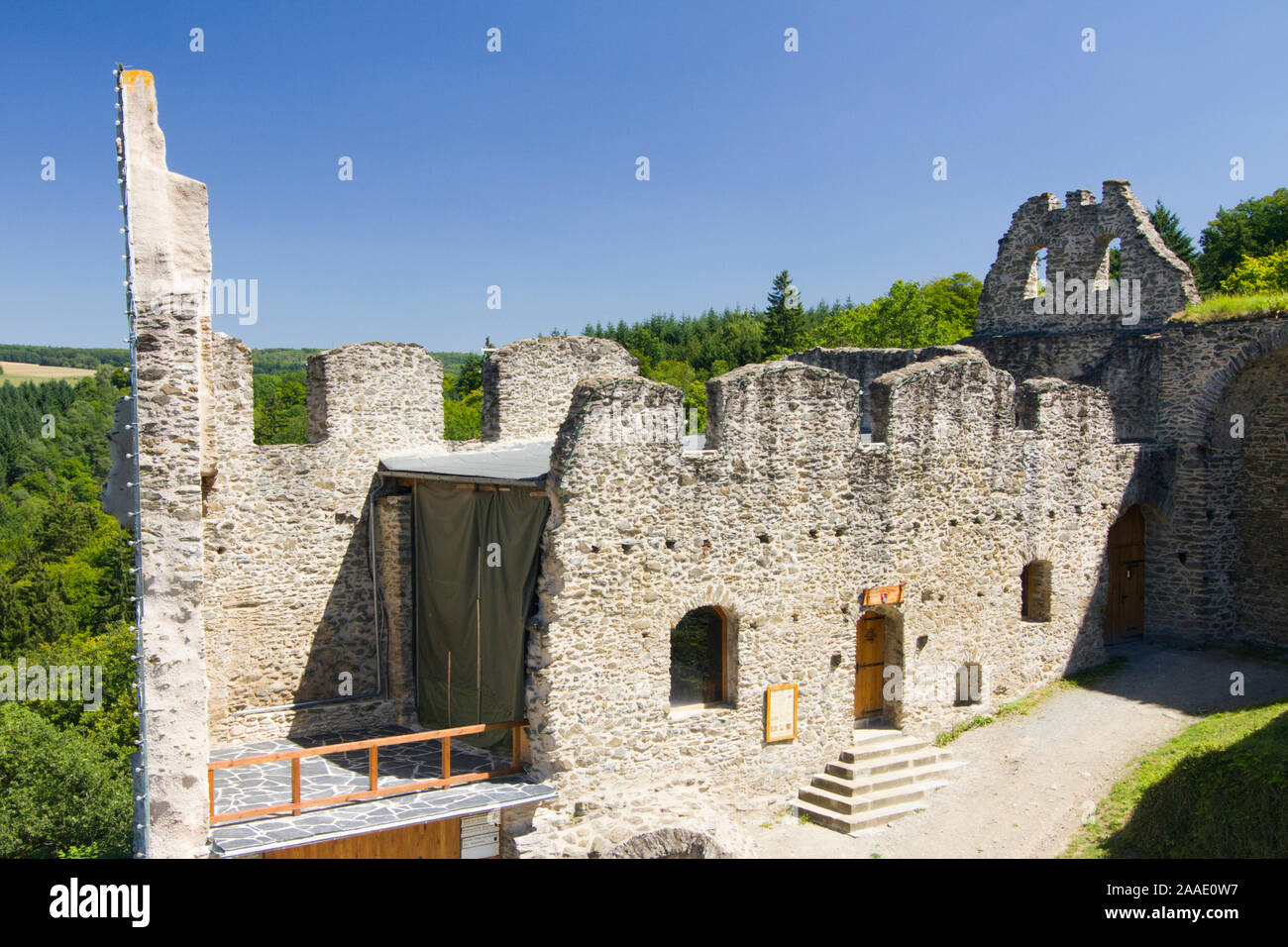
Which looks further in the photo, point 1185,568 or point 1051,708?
point 1185,568

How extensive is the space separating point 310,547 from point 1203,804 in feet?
39.6

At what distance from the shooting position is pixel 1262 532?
19.2 meters

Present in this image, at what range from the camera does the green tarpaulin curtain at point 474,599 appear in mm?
12672

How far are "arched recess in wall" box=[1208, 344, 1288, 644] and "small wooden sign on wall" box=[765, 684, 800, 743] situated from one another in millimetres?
10322

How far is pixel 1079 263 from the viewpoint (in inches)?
862

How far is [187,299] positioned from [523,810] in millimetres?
6768

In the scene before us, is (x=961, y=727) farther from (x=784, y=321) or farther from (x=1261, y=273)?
(x=784, y=321)

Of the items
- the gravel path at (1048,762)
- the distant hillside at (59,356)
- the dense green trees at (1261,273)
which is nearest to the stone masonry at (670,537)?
the gravel path at (1048,762)

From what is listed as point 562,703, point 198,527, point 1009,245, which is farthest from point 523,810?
point 1009,245

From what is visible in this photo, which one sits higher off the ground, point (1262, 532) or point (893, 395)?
point (893, 395)

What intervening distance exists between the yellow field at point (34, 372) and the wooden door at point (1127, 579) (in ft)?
401

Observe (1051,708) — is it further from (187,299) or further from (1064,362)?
(187,299)

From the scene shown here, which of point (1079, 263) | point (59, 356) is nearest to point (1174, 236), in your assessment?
point (1079, 263)

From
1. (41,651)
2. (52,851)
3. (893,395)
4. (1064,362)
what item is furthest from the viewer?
(41,651)
